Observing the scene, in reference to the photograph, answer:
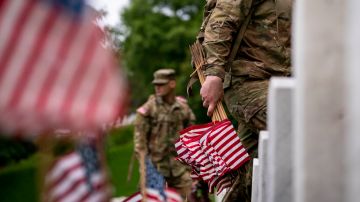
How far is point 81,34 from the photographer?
4.27 meters

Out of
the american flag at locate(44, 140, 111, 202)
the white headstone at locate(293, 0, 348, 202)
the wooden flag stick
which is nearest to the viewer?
the american flag at locate(44, 140, 111, 202)

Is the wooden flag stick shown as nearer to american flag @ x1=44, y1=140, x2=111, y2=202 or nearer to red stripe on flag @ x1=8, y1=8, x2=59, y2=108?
american flag @ x1=44, y1=140, x2=111, y2=202

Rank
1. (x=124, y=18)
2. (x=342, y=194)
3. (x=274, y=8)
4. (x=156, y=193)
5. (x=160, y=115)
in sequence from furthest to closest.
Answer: (x=124, y=18) < (x=160, y=115) < (x=274, y=8) < (x=156, y=193) < (x=342, y=194)

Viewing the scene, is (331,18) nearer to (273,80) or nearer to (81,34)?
(273,80)

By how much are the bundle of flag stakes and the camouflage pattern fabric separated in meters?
7.86

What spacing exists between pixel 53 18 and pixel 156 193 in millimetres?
3571

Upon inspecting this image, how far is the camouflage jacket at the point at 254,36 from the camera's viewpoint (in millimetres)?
8695

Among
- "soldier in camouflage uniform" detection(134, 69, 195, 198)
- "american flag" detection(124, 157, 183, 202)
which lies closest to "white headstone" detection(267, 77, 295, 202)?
"american flag" detection(124, 157, 183, 202)

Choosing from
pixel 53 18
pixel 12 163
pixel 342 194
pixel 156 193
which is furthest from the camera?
pixel 12 163

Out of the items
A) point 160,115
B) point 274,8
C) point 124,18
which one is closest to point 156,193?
point 274,8

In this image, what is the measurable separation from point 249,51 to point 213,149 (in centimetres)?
75

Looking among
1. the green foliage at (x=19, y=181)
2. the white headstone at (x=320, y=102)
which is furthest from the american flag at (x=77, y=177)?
the green foliage at (x=19, y=181)

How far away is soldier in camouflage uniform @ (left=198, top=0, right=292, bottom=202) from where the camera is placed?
8.65 m

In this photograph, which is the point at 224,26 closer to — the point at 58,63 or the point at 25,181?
the point at 58,63
